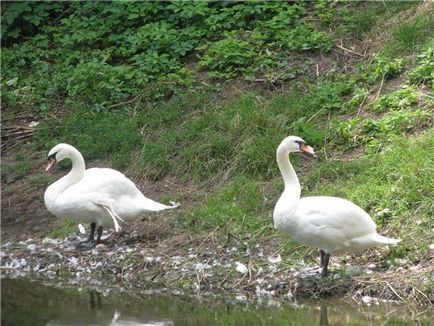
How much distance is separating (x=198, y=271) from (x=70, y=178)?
6.65 feet

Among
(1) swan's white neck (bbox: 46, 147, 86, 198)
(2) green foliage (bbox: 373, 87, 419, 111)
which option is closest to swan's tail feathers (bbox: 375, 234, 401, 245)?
(2) green foliage (bbox: 373, 87, 419, 111)

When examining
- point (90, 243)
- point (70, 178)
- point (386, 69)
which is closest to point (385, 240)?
point (90, 243)

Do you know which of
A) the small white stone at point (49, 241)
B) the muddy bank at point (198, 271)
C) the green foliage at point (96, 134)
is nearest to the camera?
the muddy bank at point (198, 271)

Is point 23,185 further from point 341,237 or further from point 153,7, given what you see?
point 341,237

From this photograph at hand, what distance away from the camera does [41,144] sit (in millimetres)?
14195

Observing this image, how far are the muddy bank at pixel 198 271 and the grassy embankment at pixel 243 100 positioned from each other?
1.15ft

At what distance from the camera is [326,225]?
9633mm

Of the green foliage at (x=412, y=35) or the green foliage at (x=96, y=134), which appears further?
the green foliage at (x=412, y=35)

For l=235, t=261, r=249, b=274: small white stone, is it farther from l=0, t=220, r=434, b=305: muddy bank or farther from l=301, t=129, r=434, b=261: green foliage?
l=301, t=129, r=434, b=261: green foliage

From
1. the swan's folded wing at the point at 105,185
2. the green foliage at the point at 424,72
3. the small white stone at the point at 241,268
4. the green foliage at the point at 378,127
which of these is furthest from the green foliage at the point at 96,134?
the green foliage at the point at 424,72

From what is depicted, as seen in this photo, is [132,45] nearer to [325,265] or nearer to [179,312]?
[325,265]

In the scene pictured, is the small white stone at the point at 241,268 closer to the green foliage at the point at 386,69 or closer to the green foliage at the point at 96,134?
the green foliage at the point at 96,134

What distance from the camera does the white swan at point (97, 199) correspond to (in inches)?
442

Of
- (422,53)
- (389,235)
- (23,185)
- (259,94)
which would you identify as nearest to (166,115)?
(259,94)
